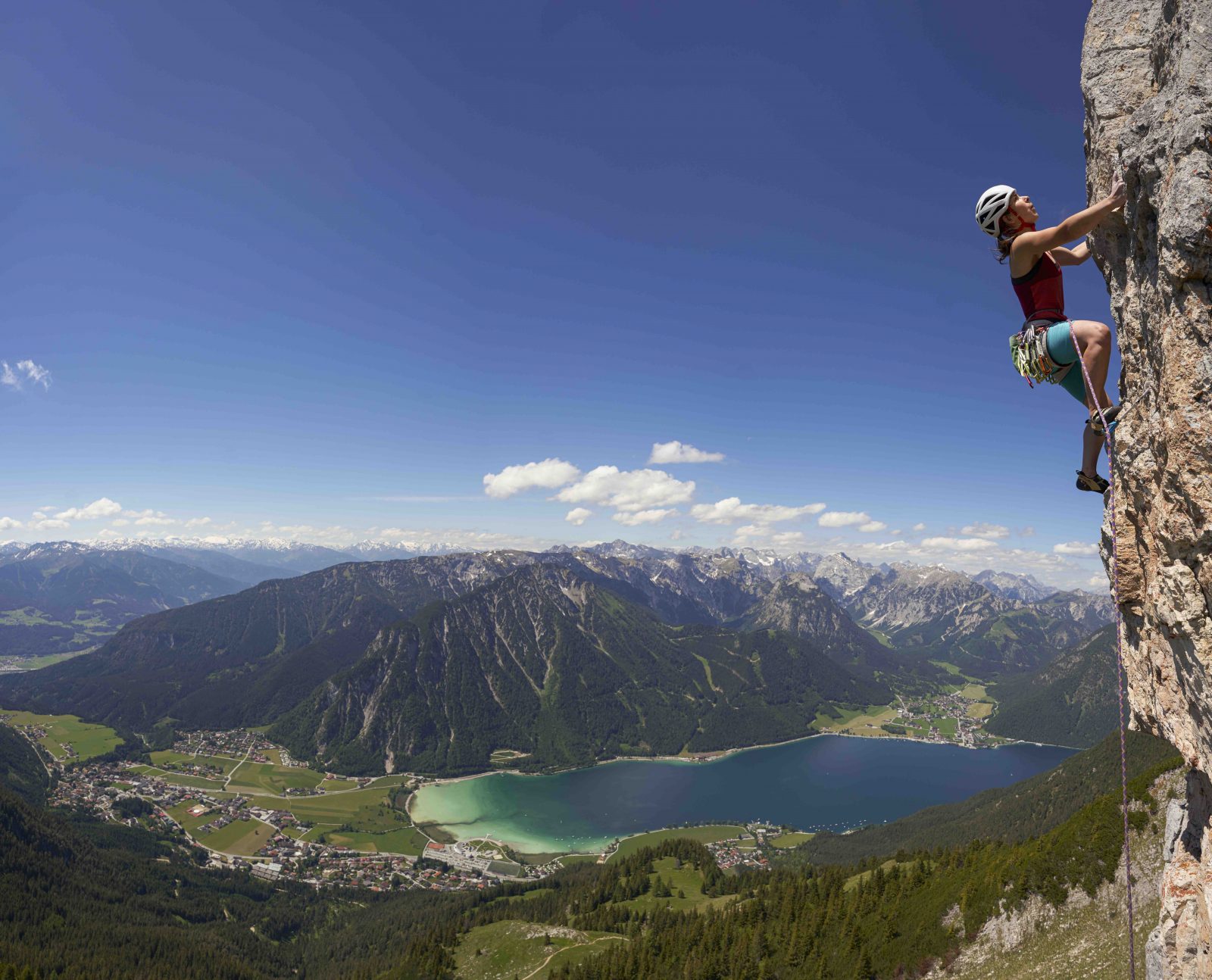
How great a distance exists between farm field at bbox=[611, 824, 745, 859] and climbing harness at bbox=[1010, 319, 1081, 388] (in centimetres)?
18113

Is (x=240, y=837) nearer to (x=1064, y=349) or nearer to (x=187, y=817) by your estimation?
(x=187, y=817)

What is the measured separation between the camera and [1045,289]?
709 centimetres

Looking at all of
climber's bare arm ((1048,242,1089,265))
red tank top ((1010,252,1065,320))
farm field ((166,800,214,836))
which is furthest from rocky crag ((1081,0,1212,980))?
farm field ((166,800,214,836))

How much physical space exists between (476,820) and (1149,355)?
222 m

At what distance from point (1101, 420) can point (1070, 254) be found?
218cm

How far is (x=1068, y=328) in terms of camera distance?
6578 millimetres

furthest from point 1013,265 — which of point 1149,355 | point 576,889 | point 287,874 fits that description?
point 287,874

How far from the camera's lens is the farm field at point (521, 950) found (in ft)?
259

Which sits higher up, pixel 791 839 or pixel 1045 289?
pixel 1045 289

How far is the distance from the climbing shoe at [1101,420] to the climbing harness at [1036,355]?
2.04 feet

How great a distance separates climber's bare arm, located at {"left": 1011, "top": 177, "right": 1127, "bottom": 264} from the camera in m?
6.22

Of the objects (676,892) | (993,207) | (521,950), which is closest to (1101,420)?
(993,207)

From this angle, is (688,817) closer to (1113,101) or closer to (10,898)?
(10,898)

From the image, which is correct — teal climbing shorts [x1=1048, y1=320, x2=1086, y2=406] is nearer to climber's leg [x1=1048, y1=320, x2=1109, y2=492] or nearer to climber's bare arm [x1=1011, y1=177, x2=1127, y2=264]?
climber's leg [x1=1048, y1=320, x2=1109, y2=492]
